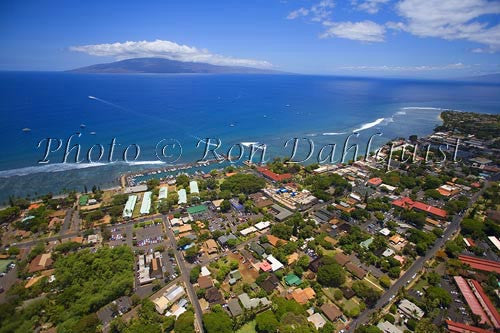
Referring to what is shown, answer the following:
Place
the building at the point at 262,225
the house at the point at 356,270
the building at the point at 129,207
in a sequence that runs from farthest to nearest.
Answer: the building at the point at 129,207
the building at the point at 262,225
the house at the point at 356,270

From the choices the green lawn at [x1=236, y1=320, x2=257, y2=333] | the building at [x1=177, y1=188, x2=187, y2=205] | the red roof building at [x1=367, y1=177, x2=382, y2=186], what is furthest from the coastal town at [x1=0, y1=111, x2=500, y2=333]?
the red roof building at [x1=367, y1=177, x2=382, y2=186]

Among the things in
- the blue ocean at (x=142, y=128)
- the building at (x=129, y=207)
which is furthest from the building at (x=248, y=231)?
the blue ocean at (x=142, y=128)

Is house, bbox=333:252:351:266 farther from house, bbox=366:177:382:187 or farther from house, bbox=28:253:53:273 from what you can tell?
house, bbox=28:253:53:273

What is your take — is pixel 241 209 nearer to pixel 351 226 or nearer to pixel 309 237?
pixel 309 237

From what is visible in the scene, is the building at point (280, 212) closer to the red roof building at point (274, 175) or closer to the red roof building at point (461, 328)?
the red roof building at point (274, 175)

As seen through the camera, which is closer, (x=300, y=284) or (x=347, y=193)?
(x=300, y=284)

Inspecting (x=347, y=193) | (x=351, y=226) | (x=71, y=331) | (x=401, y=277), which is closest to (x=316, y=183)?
(x=347, y=193)
